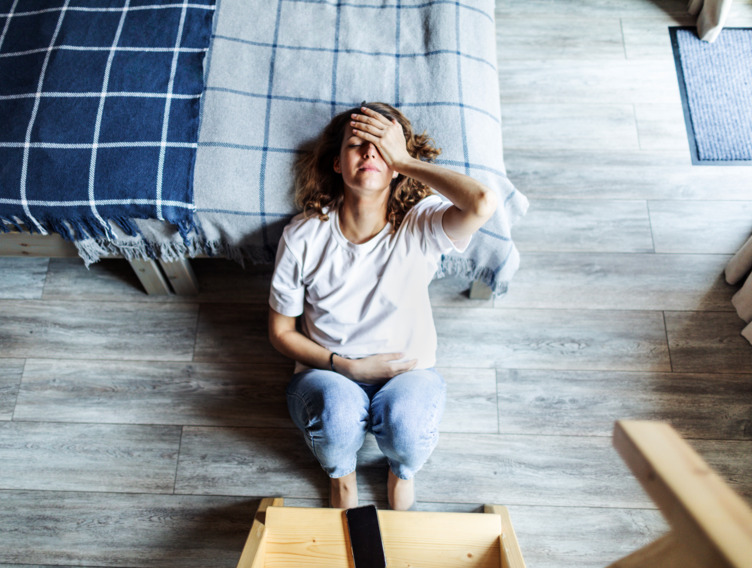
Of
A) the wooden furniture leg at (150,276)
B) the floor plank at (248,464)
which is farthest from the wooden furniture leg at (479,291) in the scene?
the wooden furniture leg at (150,276)

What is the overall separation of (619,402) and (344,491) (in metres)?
0.72

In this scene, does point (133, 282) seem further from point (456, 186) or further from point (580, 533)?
point (580, 533)

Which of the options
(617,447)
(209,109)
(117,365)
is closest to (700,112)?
(209,109)

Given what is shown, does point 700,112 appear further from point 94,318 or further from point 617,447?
point 94,318

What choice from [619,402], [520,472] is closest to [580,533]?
[520,472]

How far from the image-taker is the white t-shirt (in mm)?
1064

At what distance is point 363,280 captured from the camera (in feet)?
3.56

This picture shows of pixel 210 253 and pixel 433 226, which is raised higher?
pixel 433 226

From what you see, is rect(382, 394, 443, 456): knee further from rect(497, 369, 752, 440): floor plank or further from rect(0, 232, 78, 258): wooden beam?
rect(0, 232, 78, 258): wooden beam

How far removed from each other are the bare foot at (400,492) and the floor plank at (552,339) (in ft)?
1.09

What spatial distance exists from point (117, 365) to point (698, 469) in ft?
4.62

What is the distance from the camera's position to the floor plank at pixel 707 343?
1.35 metres

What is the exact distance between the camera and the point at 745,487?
1227 mm

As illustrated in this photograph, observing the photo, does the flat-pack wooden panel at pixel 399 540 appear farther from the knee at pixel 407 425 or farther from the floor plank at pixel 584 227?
the floor plank at pixel 584 227
